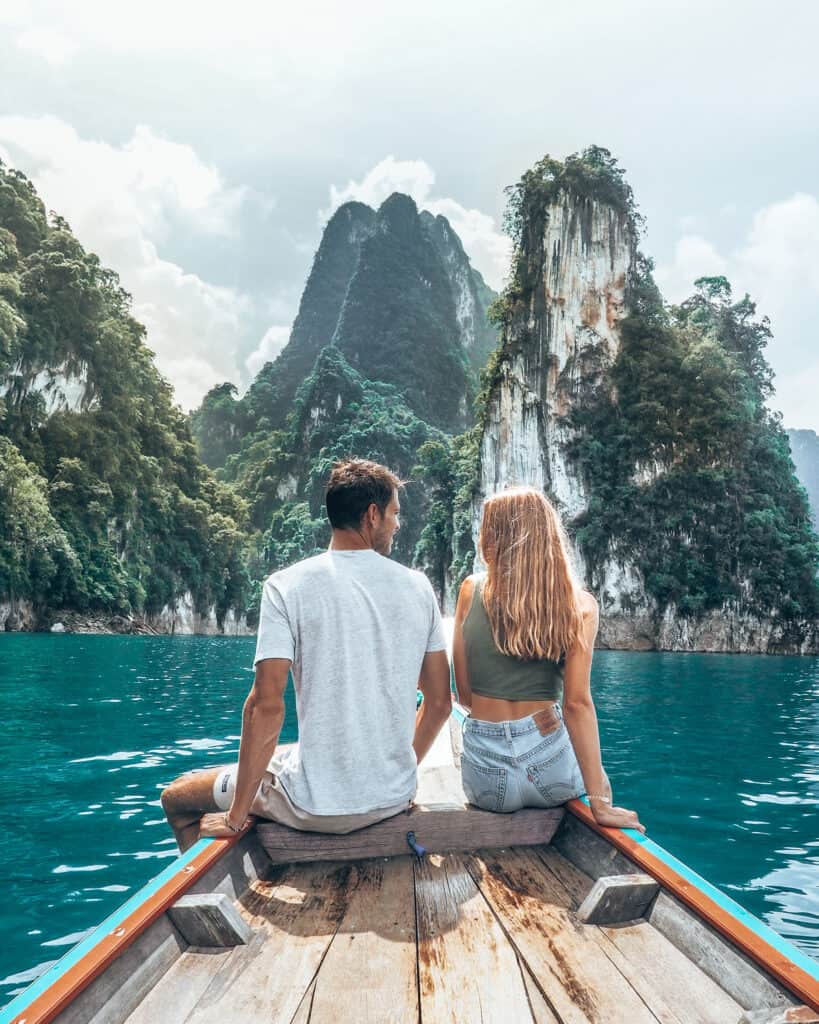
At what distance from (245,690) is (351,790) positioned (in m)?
10.9

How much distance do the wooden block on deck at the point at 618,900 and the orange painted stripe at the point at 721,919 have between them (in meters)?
0.05

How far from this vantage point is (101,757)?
256 inches

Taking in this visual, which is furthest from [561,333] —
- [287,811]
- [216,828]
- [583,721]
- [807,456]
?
[807,456]

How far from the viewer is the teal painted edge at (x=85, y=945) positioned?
1.31 metres

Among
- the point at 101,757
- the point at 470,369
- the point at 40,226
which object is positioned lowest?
the point at 101,757

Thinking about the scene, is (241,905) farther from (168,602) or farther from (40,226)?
(40,226)

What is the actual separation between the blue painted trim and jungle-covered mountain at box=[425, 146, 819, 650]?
3441cm

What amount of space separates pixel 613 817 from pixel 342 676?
1.01 meters

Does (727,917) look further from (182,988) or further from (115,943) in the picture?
(115,943)

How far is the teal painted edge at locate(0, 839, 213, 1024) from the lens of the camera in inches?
51.7

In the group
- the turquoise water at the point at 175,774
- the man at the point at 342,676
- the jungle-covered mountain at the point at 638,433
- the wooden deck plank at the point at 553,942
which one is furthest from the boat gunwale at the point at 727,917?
the jungle-covered mountain at the point at 638,433

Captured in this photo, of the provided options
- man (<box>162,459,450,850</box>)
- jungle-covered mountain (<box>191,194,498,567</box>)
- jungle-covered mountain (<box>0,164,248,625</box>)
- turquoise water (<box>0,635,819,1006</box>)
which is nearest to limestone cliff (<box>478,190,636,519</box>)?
jungle-covered mountain (<box>0,164,248,625</box>)

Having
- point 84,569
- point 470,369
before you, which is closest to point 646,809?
point 84,569

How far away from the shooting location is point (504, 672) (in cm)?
261
